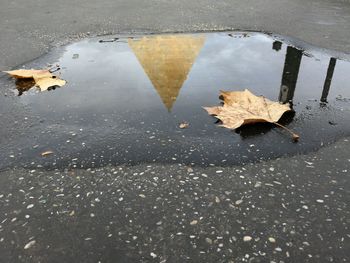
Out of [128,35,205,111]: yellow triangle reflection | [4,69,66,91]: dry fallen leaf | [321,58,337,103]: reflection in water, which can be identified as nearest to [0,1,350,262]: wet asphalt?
[4,69,66,91]: dry fallen leaf

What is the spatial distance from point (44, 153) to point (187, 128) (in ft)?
3.75

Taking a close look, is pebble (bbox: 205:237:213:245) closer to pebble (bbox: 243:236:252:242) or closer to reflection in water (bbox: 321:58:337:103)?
pebble (bbox: 243:236:252:242)

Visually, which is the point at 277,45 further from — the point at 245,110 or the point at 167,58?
the point at 245,110

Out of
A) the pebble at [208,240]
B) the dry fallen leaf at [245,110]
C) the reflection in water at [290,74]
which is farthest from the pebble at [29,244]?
the reflection in water at [290,74]

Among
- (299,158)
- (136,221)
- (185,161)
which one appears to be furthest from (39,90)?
(299,158)

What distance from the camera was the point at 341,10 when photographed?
6.73 metres

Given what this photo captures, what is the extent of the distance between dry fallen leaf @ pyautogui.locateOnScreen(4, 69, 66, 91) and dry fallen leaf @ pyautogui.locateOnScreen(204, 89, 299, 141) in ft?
5.42

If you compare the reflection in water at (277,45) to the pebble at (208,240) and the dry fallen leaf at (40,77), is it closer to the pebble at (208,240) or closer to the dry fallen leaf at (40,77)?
the dry fallen leaf at (40,77)

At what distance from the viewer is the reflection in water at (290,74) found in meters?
3.68

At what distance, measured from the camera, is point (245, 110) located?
10.7 feet

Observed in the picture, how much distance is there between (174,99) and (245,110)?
2.35 feet

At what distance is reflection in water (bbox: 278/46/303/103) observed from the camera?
3683 mm

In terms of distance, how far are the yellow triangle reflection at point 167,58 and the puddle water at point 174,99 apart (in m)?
0.01

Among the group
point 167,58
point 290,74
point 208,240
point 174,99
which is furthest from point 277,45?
point 208,240
